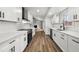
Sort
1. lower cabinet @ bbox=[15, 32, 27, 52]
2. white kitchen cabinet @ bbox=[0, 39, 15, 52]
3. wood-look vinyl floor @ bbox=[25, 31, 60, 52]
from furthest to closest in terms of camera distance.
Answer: wood-look vinyl floor @ bbox=[25, 31, 60, 52] → lower cabinet @ bbox=[15, 32, 27, 52] → white kitchen cabinet @ bbox=[0, 39, 15, 52]

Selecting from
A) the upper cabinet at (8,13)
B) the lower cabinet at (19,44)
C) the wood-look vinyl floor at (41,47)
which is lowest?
the wood-look vinyl floor at (41,47)

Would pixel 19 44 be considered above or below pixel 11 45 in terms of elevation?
below

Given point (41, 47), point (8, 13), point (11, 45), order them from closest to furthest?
point (11, 45) → point (8, 13) → point (41, 47)

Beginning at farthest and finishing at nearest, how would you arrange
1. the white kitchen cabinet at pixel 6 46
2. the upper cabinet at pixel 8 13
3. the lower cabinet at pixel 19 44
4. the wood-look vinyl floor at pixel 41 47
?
the wood-look vinyl floor at pixel 41 47 < the lower cabinet at pixel 19 44 < the upper cabinet at pixel 8 13 < the white kitchen cabinet at pixel 6 46

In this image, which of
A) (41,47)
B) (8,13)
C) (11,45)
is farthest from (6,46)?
(41,47)

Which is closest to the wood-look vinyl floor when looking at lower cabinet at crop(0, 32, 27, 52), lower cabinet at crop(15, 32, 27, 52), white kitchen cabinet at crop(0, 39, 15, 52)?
lower cabinet at crop(15, 32, 27, 52)

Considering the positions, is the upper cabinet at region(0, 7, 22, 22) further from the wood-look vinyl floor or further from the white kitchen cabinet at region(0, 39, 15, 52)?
the wood-look vinyl floor

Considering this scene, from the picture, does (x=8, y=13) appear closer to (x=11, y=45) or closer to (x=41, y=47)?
(x=11, y=45)

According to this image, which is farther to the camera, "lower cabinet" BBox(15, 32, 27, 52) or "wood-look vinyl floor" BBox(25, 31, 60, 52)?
"wood-look vinyl floor" BBox(25, 31, 60, 52)

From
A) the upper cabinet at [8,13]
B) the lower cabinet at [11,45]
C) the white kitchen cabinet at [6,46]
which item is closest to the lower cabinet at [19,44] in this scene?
the lower cabinet at [11,45]

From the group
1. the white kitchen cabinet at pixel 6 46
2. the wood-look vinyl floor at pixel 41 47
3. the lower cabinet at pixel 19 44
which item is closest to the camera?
the white kitchen cabinet at pixel 6 46

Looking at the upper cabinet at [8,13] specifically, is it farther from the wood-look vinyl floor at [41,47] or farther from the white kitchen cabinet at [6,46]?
the wood-look vinyl floor at [41,47]
